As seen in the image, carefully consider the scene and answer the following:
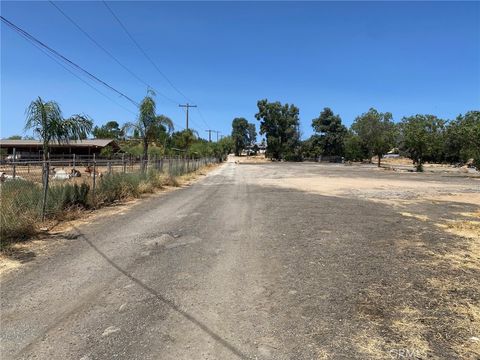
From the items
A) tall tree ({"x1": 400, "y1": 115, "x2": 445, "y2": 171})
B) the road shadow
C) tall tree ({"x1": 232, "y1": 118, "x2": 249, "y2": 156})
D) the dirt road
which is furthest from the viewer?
tall tree ({"x1": 232, "y1": 118, "x2": 249, "y2": 156})

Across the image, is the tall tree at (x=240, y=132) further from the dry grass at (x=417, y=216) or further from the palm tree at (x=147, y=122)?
the dry grass at (x=417, y=216)

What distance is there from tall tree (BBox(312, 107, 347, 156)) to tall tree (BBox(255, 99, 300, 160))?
21.2 ft

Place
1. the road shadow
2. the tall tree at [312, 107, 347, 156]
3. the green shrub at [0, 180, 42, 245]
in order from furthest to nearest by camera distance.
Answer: the tall tree at [312, 107, 347, 156] → the green shrub at [0, 180, 42, 245] → the road shadow

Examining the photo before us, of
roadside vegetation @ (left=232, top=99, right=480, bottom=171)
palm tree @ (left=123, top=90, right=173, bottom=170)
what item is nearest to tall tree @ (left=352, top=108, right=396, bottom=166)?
roadside vegetation @ (left=232, top=99, right=480, bottom=171)

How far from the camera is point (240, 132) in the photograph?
192 meters

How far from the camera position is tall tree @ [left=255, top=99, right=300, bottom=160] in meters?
Answer: 114

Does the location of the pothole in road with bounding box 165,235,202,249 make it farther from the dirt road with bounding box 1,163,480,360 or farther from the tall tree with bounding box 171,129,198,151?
the tall tree with bounding box 171,129,198,151

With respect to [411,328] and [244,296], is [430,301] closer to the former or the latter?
[411,328]

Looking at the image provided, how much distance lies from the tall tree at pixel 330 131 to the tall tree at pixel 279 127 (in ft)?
21.2

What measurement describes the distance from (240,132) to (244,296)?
187006mm

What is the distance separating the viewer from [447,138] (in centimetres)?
5216

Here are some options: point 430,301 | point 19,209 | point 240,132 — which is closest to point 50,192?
point 19,209

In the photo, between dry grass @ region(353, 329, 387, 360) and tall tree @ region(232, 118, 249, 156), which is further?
tall tree @ region(232, 118, 249, 156)

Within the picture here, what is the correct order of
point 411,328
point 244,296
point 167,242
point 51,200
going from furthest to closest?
point 51,200
point 167,242
point 244,296
point 411,328
